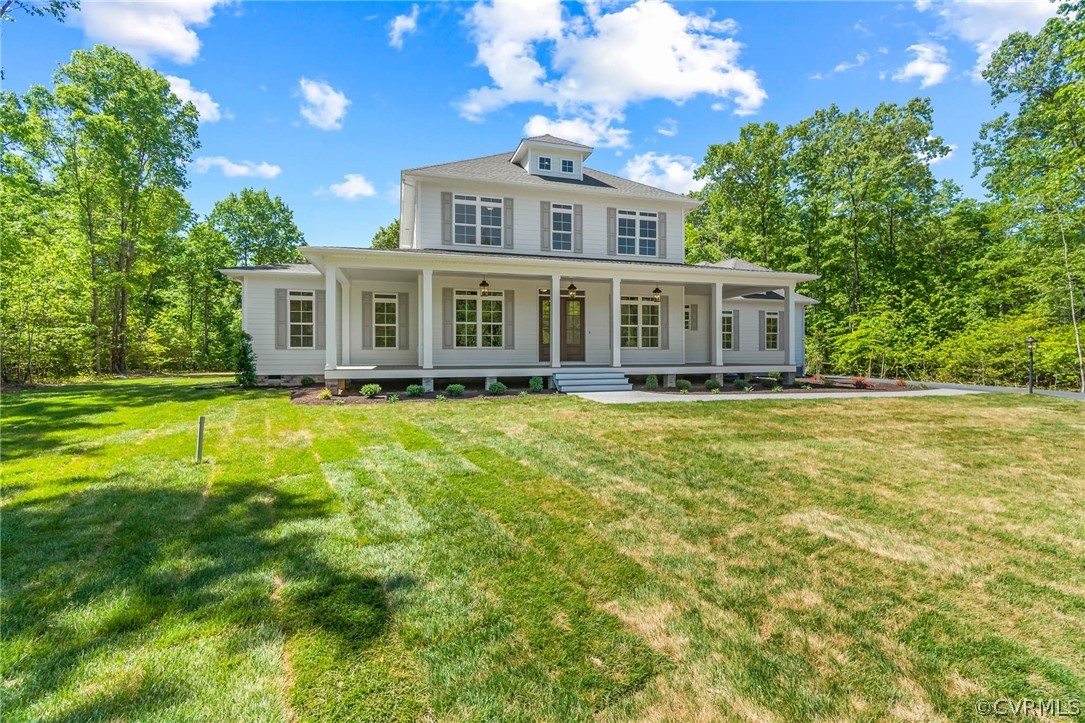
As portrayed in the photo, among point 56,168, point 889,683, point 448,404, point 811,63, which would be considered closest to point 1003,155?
point 811,63

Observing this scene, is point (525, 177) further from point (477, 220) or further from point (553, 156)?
point (477, 220)

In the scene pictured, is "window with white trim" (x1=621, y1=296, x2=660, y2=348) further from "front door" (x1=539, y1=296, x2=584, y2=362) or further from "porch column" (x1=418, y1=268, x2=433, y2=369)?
"porch column" (x1=418, y1=268, x2=433, y2=369)

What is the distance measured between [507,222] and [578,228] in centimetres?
233

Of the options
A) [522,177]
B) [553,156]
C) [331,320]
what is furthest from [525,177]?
[331,320]

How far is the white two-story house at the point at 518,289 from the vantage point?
1237cm

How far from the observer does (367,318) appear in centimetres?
1315

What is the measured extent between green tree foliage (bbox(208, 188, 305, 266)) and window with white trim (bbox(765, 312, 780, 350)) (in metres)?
26.6

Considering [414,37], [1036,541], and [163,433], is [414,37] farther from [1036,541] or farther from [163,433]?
[1036,541]

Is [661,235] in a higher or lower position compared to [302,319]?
higher

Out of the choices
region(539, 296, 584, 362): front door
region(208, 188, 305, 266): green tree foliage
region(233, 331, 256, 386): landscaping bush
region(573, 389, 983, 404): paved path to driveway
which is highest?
region(208, 188, 305, 266): green tree foliage

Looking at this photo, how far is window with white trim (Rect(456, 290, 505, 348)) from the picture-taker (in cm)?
1317

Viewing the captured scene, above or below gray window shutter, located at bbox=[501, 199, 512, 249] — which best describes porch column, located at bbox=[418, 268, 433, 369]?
below

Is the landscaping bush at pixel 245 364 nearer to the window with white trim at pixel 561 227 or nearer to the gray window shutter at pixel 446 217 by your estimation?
the gray window shutter at pixel 446 217

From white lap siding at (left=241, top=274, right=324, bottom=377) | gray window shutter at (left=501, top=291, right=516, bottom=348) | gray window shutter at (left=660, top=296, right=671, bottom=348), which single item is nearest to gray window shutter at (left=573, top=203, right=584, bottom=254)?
gray window shutter at (left=501, top=291, right=516, bottom=348)
